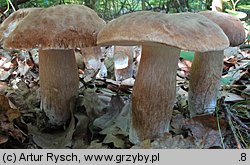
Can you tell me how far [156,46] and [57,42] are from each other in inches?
19.0

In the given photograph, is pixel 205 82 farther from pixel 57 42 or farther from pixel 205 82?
pixel 57 42

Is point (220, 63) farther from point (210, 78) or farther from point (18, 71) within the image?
point (18, 71)

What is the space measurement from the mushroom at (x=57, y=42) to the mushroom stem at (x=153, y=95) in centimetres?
32

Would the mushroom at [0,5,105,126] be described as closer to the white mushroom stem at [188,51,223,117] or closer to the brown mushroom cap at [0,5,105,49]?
the brown mushroom cap at [0,5,105,49]

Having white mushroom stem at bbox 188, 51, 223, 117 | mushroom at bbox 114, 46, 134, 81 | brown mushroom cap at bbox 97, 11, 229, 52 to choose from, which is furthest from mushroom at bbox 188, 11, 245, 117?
mushroom at bbox 114, 46, 134, 81

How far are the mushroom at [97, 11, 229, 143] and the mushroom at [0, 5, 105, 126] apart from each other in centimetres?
16

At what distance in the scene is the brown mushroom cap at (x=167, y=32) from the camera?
129 centimetres

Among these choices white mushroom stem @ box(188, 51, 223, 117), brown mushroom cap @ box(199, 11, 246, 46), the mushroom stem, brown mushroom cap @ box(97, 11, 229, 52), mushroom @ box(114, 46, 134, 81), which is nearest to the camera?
brown mushroom cap @ box(97, 11, 229, 52)

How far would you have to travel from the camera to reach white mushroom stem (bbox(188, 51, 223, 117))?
205 centimetres

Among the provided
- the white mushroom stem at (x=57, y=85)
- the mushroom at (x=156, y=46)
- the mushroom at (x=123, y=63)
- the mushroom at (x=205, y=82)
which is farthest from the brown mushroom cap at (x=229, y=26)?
the mushroom at (x=123, y=63)

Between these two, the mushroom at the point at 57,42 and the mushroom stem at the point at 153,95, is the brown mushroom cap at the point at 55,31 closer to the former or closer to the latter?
the mushroom at the point at 57,42

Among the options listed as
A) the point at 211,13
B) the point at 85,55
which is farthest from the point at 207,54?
the point at 85,55

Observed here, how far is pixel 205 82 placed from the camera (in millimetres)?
2062

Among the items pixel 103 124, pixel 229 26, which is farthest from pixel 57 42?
pixel 229 26
